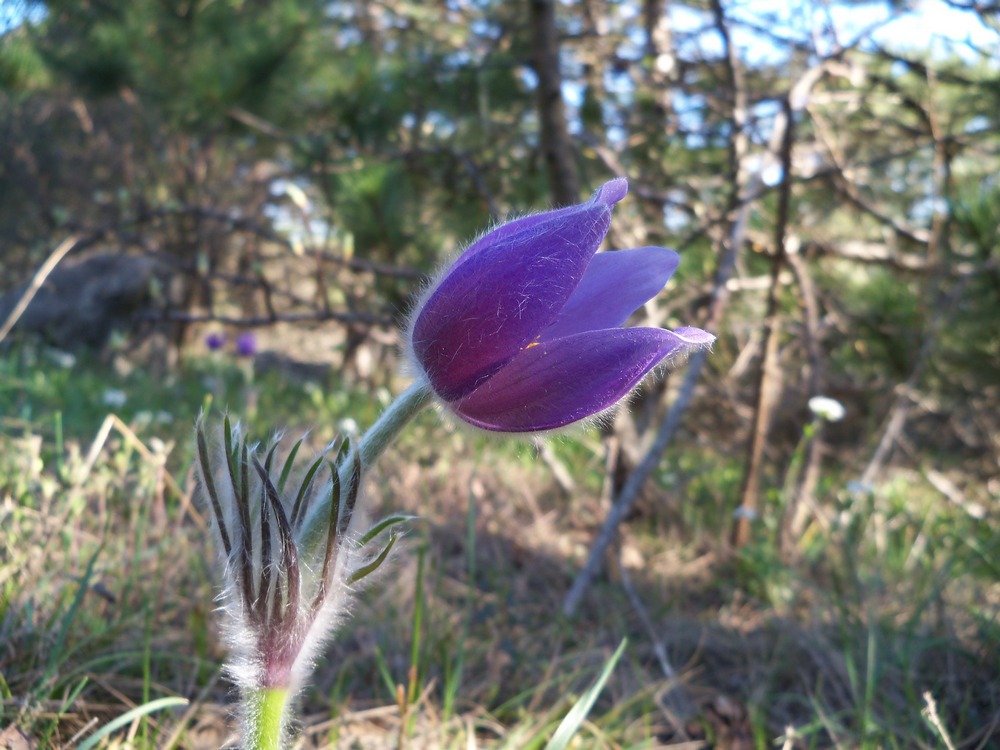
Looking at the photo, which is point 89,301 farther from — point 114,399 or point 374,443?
point 374,443

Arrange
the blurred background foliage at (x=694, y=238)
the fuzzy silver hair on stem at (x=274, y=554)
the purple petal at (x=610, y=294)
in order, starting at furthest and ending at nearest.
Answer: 1. the blurred background foliage at (x=694, y=238)
2. the purple petal at (x=610, y=294)
3. the fuzzy silver hair on stem at (x=274, y=554)

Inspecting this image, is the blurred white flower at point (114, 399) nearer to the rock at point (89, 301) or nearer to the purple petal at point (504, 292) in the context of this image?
the purple petal at point (504, 292)

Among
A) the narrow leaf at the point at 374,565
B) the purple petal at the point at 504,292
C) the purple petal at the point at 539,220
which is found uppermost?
the purple petal at the point at 539,220

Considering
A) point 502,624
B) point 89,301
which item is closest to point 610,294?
point 502,624

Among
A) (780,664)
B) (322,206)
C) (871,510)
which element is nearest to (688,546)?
(871,510)

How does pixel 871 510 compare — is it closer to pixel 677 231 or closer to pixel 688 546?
pixel 688 546

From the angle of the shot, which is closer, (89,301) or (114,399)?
(114,399)

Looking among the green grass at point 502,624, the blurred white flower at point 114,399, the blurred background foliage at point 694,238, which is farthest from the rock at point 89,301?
the green grass at point 502,624
